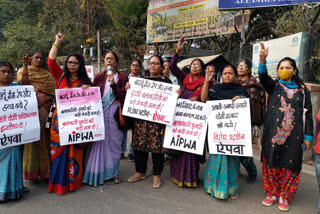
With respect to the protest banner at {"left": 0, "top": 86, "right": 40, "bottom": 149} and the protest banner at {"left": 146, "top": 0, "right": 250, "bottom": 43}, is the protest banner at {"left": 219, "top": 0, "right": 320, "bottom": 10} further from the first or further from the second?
the protest banner at {"left": 0, "top": 86, "right": 40, "bottom": 149}

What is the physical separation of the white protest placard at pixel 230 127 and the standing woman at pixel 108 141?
1296 mm

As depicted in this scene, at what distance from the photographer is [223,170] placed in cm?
280

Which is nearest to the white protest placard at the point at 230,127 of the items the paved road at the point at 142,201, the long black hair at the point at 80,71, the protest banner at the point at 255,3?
the paved road at the point at 142,201

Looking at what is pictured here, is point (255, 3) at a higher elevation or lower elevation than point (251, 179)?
higher

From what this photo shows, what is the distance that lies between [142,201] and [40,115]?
1816 millimetres

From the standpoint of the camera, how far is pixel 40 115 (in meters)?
3.12

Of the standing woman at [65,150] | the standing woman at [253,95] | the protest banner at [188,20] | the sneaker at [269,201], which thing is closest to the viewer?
the sneaker at [269,201]

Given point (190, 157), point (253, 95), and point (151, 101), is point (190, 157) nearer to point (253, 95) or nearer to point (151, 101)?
point (151, 101)

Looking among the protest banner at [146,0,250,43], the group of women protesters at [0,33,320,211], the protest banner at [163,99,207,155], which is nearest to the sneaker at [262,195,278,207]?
the group of women protesters at [0,33,320,211]

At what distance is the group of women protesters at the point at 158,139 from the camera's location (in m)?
2.59

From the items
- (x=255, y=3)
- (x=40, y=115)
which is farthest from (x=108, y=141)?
(x=255, y=3)

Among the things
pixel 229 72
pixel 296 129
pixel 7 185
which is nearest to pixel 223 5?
pixel 229 72

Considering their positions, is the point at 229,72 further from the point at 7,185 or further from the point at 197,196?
the point at 7,185

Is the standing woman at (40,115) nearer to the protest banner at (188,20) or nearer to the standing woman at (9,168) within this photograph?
the standing woman at (9,168)
